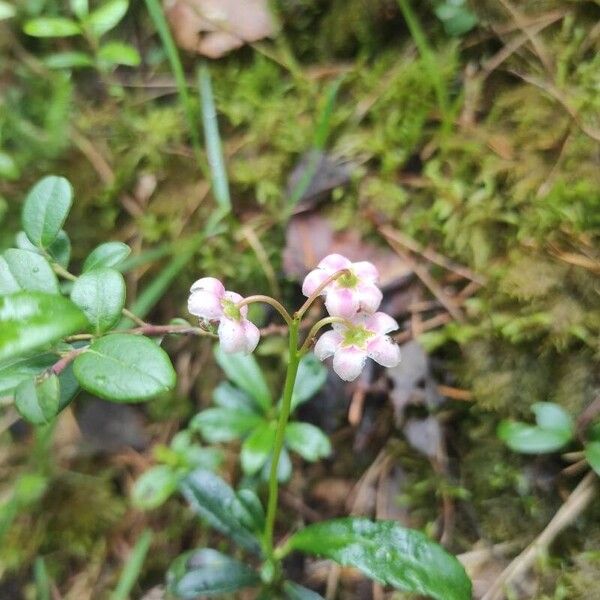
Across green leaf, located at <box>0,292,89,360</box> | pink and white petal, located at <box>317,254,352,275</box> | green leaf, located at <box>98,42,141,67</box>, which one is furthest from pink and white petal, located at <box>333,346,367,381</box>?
green leaf, located at <box>98,42,141,67</box>

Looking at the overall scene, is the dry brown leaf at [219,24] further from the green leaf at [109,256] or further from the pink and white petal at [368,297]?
the pink and white petal at [368,297]

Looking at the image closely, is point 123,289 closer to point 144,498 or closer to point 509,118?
point 144,498

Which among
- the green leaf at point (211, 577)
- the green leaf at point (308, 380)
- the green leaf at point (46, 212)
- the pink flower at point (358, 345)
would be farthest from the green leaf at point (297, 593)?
the green leaf at point (46, 212)

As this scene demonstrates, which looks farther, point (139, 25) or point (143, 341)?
point (139, 25)

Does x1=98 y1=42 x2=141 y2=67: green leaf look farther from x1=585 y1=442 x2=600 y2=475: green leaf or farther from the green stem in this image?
x1=585 y1=442 x2=600 y2=475: green leaf

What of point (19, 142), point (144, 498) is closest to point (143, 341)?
point (144, 498)

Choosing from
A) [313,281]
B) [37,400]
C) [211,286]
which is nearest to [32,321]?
[37,400]
